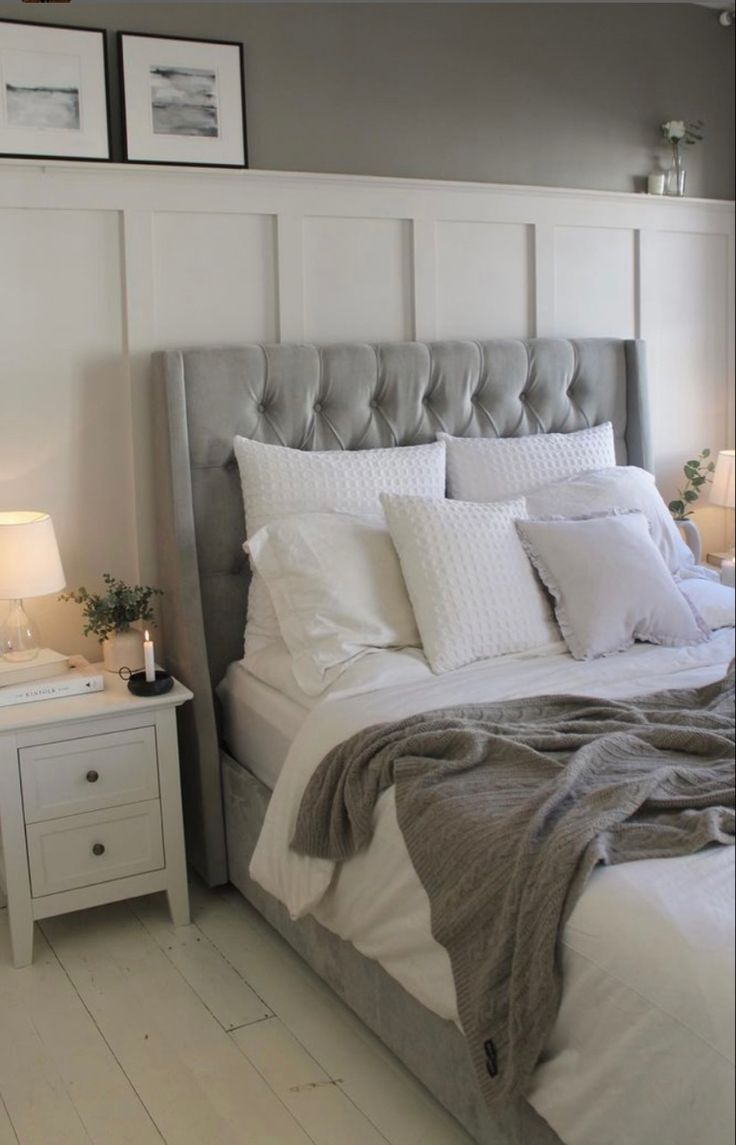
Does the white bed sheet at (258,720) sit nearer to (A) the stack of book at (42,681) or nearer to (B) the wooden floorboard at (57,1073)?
(A) the stack of book at (42,681)

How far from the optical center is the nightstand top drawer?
268cm

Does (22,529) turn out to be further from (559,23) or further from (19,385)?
(559,23)

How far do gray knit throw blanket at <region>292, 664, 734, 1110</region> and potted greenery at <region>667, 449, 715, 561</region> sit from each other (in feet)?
0.63

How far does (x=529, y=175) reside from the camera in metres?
3.53

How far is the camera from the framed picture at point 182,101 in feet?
9.75

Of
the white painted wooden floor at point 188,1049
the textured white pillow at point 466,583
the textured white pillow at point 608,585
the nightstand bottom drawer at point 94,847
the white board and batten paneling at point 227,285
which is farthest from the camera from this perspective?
the white board and batten paneling at point 227,285

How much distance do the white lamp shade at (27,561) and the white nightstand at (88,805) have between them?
0.85ft

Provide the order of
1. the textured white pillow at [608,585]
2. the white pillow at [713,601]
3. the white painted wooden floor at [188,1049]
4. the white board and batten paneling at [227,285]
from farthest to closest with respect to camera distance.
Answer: the white board and batten paneling at [227,285]
the white painted wooden floor at [188,1049]
the textured white pillow at [608,585]
the white pillow at [713,601]

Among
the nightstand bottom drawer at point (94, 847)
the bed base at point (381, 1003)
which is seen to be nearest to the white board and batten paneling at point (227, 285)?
the nightstand bottom drawer at point (94, 847)

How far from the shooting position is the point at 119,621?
116 inches

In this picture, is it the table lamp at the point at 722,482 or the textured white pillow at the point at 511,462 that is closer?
the table lamp at the point at 722,482

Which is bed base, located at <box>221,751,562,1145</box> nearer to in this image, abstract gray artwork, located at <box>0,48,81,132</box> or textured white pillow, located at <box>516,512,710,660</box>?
textured white pillow, located at <box>516,512,710,660</box>

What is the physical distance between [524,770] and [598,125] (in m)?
2.39

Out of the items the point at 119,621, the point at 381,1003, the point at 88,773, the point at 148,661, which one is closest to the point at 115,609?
the point at 119,621
